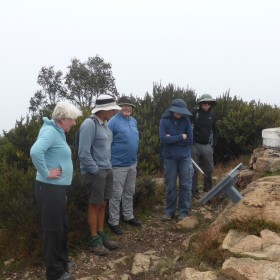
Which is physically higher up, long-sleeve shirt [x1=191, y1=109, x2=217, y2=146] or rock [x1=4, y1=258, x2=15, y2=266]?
long-sleeve shirt [x1=191, y1=109, x2=217, y2=146]

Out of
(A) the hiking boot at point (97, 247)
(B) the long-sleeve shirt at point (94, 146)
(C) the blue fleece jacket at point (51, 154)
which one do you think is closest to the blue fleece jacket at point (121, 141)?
(B) the long-sleeve shirt at point (94, 146)

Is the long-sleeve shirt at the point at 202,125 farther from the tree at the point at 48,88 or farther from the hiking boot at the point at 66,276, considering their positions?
the tree at the point at 48,88

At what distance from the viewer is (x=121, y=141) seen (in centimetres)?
479

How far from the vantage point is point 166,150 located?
529 cm

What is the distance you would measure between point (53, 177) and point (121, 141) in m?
1.52

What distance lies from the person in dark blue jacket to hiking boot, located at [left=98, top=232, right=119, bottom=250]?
1204mm

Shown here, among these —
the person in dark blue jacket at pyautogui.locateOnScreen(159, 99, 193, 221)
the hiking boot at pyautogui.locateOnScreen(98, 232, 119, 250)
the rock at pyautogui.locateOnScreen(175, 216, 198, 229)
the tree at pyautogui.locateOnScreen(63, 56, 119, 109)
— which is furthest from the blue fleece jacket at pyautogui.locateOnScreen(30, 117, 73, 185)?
the tree at pyautogui.locateOnScreen(63, 56, 119, 109)

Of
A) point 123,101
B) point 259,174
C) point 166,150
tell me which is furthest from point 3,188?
point 259,174

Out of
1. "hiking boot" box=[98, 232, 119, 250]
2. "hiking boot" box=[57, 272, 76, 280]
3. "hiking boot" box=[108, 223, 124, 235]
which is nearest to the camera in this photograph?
"hiking boot" box=[57, 272, 76, 280]

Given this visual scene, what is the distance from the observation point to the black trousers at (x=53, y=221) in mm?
3441

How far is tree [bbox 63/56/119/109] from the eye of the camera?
25812 millimetres

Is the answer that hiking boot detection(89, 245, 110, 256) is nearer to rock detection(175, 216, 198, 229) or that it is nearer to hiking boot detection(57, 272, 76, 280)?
hiking boot detection(57, 272, 76, 280)

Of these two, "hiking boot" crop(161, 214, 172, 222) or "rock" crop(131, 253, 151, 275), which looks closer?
"rock" crop(131, 253, 151, 275)

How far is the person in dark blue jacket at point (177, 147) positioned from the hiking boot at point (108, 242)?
47.4 inches
